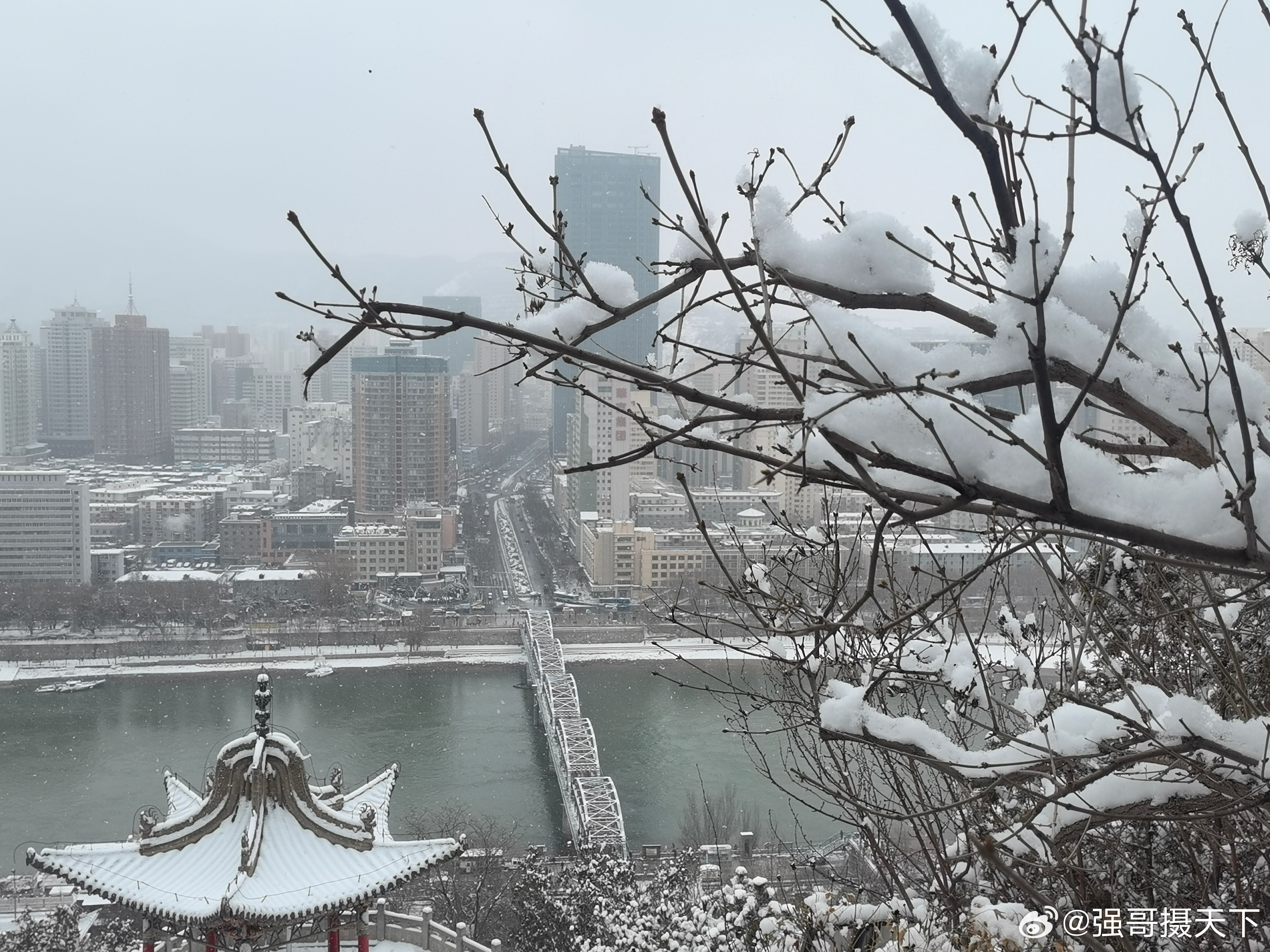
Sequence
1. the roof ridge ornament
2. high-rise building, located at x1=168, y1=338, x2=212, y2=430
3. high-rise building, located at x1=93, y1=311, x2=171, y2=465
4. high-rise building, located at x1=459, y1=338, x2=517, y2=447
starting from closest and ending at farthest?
Answer: the roof ridge ornament < high-rise building, located at x1=93, y1=311, x2=171, y2=465 < high-rise building, located at x1=168, y1=338, x2=212, y2=430 < high-rise building, located at x1=459, y1=338, x2=517, y2=447

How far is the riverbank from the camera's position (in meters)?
10.7

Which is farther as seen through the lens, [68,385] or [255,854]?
[68,385]

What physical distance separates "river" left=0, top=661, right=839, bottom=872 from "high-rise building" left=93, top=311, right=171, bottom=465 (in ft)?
49.3

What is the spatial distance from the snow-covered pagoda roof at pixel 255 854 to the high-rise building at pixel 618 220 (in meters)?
1.54

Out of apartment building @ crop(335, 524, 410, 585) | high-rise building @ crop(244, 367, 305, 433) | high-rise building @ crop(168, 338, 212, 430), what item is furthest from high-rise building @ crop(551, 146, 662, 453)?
high-rise building @ crop(244, 367, 305, 433)

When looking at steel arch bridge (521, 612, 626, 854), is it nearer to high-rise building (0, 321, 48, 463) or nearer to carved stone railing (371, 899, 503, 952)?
carved stone railing (371, 899, 503, 952)

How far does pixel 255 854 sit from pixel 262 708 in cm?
42

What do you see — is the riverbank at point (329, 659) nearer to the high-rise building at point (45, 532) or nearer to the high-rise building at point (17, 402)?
the high-rise building at point (45, 532)

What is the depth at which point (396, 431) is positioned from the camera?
1642 centimetres

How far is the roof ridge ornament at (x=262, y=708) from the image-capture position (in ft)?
10.1

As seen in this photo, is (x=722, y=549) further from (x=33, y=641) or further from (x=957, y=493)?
(x=957, y=493)

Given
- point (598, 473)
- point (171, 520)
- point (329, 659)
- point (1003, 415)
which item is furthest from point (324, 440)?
point (1003, 415)

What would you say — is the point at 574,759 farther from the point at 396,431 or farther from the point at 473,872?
the point at 396,431

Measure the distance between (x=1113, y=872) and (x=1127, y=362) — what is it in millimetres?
759
